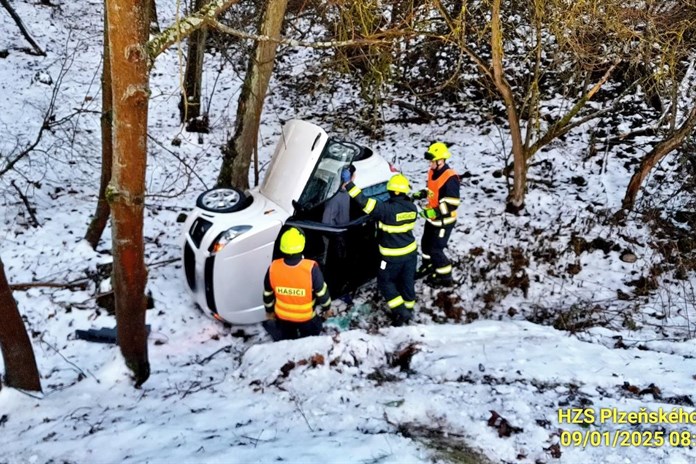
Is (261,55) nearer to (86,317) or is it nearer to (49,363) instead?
(86,317)

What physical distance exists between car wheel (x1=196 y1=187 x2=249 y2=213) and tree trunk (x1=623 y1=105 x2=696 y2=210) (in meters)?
5.73

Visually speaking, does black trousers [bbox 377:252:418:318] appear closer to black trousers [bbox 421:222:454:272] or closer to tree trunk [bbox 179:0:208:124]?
black trousers [bbox 421:222:454:272]

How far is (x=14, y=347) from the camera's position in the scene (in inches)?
170

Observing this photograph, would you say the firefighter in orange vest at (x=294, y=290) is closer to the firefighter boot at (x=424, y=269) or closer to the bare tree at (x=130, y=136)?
the bare tree at (x=130, y=136)

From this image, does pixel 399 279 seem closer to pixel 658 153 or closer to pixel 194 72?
pixel 658 153

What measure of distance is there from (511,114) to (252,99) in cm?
369

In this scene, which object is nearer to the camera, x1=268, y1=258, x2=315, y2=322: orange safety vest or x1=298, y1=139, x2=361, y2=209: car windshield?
x1=268, y1=258, x2=315, y2=322: orange safety vest

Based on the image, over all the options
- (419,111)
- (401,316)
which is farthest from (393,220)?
(419,111)

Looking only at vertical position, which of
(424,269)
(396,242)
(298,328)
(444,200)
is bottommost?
(298,328)

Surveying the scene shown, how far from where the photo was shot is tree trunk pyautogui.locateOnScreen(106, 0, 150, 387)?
140 inches

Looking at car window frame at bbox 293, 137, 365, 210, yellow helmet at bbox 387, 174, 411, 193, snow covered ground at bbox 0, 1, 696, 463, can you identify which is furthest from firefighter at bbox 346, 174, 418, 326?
snow covered ground at bbox 0, 1, 696, 463

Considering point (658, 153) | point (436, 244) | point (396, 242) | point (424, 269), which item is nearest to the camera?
point (396, 242)

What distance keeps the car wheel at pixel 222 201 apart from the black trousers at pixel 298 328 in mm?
1447

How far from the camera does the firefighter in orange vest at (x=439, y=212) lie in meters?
6.55
